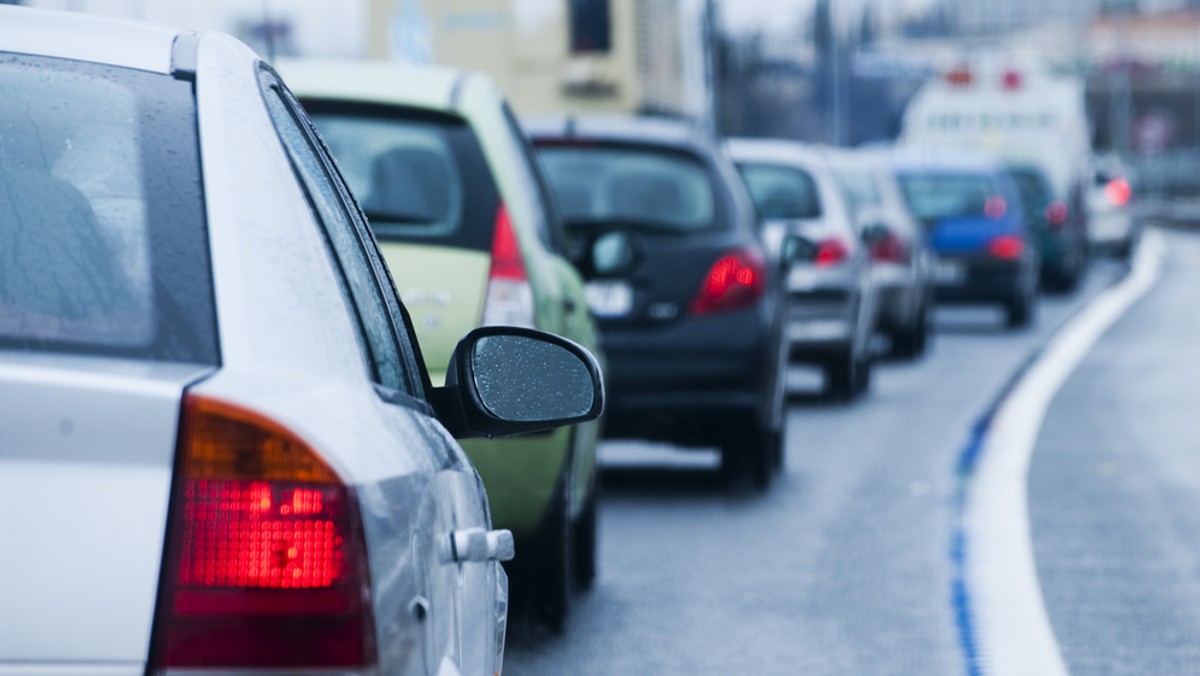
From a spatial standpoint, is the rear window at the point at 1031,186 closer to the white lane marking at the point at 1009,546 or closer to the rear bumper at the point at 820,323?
the white lane marking at the point at 1009,546

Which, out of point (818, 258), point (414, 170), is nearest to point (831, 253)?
point (818, 258)

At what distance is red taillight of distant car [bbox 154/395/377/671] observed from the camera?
2264 mm

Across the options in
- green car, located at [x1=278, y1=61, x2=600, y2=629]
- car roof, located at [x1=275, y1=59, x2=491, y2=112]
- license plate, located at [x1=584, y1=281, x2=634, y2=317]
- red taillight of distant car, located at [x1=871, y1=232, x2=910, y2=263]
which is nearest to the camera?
green car, located at [x1=278, y1=61, x2=600, y2=629]

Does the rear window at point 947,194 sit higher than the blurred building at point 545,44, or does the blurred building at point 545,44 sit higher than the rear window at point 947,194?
the blurred building at point 545,44

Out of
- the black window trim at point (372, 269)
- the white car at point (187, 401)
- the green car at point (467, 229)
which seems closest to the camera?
the white car at point (187, 401)

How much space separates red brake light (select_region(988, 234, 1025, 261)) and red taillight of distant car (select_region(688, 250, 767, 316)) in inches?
538

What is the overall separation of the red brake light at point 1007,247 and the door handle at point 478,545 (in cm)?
2057

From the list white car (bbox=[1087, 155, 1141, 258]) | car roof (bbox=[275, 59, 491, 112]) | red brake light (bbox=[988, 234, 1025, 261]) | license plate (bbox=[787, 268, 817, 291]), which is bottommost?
white car (bbox=[1087, 155, 1141, 258])

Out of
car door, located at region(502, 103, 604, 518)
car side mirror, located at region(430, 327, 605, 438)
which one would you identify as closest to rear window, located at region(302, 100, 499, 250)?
car door, located at region(502, 103, 604, 518)

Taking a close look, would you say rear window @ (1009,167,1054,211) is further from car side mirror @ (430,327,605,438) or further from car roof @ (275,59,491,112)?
car side mirror @ (430,327,605,438)

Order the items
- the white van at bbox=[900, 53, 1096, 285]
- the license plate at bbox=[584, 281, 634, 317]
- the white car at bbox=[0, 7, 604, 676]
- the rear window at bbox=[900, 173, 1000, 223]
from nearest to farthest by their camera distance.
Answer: the white car at bbox=[0, 7, 604, 676], the license plate at bbox=[584, 281, 634, 317], the rear window at bbox=[900, 173, 1000, 223], the white van at bbox=[900, 53, 1096, 285]

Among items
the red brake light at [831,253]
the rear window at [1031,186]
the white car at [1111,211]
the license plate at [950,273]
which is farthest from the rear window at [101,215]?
the white car at [1111,211]

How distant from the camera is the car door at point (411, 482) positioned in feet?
8.60

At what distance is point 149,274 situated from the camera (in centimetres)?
250
